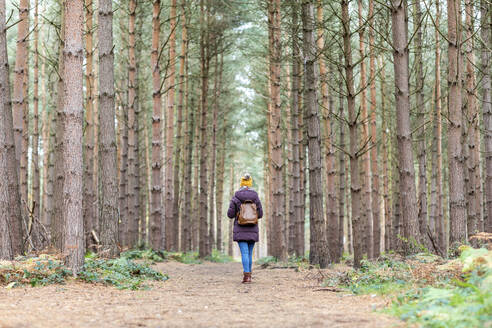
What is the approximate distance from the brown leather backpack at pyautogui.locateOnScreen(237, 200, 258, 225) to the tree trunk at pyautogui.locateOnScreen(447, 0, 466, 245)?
3.35 metres

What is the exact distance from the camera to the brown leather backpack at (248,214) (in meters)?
8.54

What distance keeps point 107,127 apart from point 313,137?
4.22 meters

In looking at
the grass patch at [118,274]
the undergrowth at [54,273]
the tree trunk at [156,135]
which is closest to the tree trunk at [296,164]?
the tree trunk at [156,135]

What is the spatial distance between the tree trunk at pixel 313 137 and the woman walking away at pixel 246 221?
2.01 metres

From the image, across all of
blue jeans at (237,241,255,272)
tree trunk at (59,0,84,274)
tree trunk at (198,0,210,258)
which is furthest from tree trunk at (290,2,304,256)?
tree trunk at (59,0,84,274)

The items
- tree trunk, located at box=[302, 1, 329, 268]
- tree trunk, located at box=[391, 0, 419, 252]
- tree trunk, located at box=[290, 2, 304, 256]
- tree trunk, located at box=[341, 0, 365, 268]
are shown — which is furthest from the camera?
tree trunk, located at box=[290, 2, 304, 256]

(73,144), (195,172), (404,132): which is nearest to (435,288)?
(404,132)

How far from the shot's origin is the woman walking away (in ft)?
28.0

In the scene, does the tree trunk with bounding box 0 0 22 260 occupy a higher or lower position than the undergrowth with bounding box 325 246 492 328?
higher

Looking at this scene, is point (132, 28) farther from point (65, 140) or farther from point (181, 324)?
point (181, 324)

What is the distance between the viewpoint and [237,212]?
8.73 m

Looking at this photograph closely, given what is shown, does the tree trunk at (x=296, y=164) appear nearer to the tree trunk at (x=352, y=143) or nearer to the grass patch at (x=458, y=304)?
the tree trunk at (x=352, y=143)

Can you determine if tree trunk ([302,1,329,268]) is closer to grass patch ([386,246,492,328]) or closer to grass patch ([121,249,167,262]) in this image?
grass patch ([121,249,167,262])

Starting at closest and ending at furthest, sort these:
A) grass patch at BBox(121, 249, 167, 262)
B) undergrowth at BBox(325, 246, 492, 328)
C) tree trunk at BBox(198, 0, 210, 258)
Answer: undergrowth at BBox(325, 246, 492, 328), grass patch at BBox(121, 249, 167, 262), tree trunk at BBox(198, 0, 210, 258)
